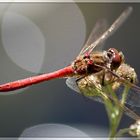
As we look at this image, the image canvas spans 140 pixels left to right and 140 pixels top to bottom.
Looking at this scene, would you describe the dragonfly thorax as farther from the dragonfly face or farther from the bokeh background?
the bokeh background

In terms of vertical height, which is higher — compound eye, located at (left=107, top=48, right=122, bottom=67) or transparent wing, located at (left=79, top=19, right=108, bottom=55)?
transparent wing, located at (left=79, top=19, right=108, bottom=55)

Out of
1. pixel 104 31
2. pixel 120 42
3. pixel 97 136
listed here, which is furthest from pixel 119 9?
pixel 104 31

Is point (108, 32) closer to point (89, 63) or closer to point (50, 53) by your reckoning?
point (89, 63)

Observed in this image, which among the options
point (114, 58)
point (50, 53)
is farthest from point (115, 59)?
point (50, 53)

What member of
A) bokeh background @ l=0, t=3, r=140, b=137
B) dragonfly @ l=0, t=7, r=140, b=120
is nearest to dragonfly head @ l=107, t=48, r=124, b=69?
dragonfly @ l=0, t=7, r=140, b=120

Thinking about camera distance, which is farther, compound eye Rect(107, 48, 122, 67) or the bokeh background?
the bokeh background
